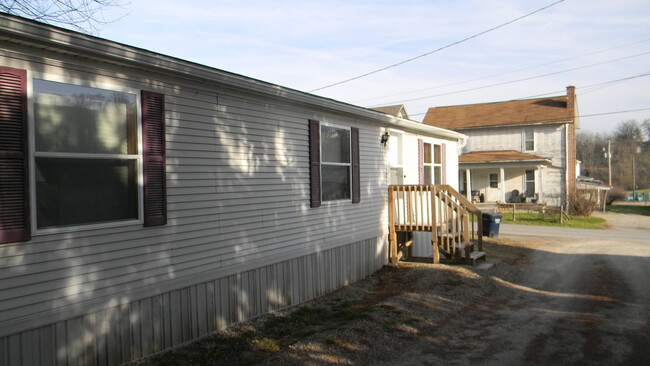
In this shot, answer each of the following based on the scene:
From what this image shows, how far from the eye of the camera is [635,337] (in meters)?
6.26

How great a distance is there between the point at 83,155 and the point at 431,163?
10.5 metres

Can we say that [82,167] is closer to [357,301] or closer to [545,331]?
[357,301]

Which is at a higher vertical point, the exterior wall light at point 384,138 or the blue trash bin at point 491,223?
the exterior wall light at point 384,138

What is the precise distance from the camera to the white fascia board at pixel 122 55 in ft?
14.4

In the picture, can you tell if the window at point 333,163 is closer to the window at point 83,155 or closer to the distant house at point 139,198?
the distant house at point 139,198

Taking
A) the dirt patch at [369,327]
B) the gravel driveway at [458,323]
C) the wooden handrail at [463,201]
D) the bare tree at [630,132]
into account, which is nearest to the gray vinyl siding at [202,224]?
the dirt patch at [369,327]

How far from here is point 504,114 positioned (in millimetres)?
32250

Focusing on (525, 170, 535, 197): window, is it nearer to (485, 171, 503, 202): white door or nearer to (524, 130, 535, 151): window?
(485, 171, 503, 202): white door

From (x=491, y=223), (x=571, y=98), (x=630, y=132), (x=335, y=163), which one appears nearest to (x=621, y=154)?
(x=630, y=132)

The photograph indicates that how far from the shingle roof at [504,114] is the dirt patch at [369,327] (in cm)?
2340

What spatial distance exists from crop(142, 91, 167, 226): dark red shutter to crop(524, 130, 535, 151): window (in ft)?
96.0

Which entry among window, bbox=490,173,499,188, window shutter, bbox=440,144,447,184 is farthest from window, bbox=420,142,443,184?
window, bbox=490,173,499,188

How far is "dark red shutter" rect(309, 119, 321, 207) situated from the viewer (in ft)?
28.3

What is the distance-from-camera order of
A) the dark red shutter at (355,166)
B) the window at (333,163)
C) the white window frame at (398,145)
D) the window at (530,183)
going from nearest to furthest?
the window at (333,163) < the dark red shutter at (355,166) < the white window frame at (398,145) < the window at (530,183)
